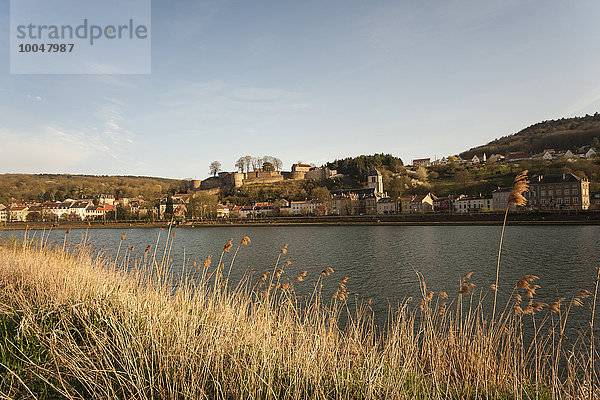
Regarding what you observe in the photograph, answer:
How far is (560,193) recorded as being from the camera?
69.6 meters

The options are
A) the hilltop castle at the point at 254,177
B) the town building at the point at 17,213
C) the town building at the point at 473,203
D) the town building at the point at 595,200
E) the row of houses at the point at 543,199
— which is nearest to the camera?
the row of houses at the point at 543,199

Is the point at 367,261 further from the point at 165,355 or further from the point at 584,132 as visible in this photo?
the point at 584,132

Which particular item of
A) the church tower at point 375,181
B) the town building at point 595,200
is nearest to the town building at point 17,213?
the church tower at point 375,181

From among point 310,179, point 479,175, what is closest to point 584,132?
point 479,175

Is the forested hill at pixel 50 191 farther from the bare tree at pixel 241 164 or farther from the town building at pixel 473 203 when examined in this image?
the town building at pixel 473 203

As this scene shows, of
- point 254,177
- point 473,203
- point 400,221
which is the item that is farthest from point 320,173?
point 400,221

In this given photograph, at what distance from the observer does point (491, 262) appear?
2133 centimetres

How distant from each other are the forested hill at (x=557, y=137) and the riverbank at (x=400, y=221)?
279ft

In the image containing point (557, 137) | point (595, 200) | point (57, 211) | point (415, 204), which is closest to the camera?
point (595, 200)

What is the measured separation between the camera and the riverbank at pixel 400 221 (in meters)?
54.1

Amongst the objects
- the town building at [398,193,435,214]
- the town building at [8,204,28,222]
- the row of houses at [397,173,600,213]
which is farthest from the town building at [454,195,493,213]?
the town building at [8,204,28,222]

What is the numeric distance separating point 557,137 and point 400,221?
118313 millimetres

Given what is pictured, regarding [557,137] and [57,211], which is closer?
[57,211]

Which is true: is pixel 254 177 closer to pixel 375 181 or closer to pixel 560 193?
pixel 375 181
